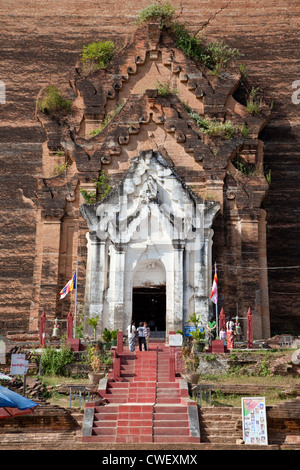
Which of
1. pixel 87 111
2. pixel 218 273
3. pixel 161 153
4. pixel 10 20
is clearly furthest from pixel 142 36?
pixel 218 273

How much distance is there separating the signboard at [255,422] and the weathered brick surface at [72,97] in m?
10.3

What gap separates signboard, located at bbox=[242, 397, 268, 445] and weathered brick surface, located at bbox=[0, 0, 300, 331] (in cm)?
1034

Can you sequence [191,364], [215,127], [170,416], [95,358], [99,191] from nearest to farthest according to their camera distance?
[170,416] → [191,364] → [95,358] → [99,191] → [215,127]

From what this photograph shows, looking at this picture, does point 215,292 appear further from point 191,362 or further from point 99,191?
point 99,191

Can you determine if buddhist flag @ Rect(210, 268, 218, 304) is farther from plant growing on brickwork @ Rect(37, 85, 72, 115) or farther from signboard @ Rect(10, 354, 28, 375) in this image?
plant growing on brickwork @ Rect(37, 85, 72, 115)

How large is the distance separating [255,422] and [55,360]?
799 centimetres

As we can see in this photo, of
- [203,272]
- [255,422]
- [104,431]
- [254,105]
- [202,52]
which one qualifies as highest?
[202,52]

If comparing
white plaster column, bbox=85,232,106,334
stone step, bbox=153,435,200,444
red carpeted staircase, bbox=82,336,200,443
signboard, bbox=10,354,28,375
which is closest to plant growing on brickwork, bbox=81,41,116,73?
white plaster column, bbox=85,232,106,334

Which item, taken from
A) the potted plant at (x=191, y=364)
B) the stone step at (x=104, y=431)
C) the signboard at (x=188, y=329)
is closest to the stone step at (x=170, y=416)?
the stone step at (x=104, y=431)

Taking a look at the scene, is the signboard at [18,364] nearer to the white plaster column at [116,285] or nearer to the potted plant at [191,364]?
the potted plant at [191,364]

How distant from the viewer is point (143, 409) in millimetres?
17641

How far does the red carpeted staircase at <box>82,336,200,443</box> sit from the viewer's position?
54.8 feet

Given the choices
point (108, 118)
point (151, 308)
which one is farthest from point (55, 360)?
point (108, 118)

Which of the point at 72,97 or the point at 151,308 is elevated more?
the point at 72,97
